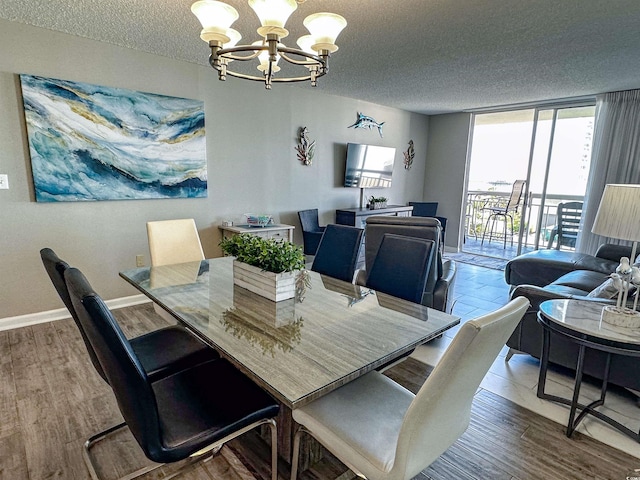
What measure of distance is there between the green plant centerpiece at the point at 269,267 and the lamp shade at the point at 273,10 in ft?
3.53

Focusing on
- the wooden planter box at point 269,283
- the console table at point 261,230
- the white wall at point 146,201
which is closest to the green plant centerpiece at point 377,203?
the white wall at point 146,201

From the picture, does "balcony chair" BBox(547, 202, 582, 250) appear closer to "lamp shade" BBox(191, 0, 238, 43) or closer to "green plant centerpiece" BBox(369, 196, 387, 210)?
"green plant centerpiece" BBox(369, 196, 387, 210)

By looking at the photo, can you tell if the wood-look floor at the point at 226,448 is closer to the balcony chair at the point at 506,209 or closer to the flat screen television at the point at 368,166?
the flat screen television at the point at 368,166

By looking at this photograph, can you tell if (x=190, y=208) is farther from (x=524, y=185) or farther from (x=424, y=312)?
(x=524, y=185)

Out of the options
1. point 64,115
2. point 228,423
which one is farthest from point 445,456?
point 64,115

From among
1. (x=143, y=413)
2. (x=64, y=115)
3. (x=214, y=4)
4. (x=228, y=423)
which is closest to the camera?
(x=143, y=413)

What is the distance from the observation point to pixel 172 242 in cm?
282

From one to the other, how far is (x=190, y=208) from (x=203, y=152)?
0.63m

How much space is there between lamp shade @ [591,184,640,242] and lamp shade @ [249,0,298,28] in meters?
1.82

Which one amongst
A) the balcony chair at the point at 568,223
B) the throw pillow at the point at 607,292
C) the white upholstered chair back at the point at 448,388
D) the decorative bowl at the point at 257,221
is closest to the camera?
the white upholstered chair back at the point at 448,388

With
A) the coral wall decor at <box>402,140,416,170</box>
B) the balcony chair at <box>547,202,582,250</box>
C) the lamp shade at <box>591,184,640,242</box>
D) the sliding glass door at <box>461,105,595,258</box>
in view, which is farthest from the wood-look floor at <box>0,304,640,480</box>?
the coral wall decor at <box>402,140,416,170</box>

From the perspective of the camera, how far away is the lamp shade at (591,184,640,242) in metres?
1.75

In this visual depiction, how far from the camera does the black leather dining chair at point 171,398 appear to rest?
1070 mm

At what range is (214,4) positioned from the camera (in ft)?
5.47
